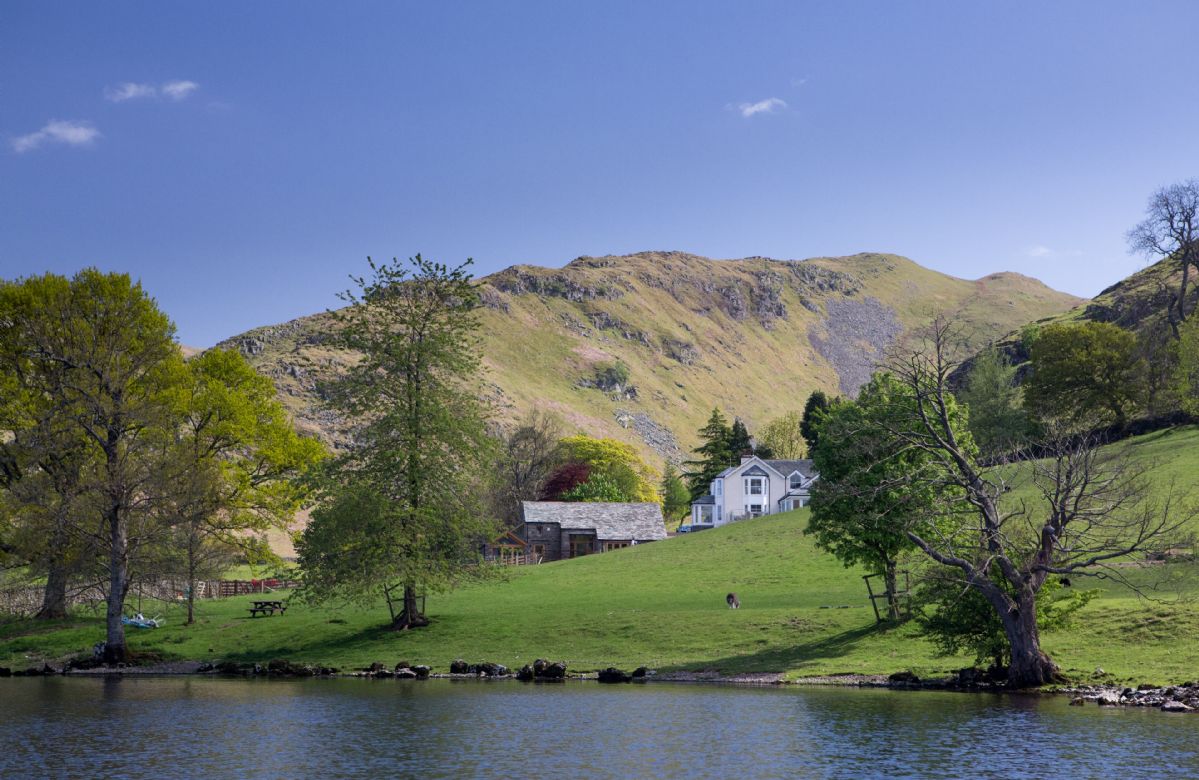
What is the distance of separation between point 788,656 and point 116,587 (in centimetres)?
3387

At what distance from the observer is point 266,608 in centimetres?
6694

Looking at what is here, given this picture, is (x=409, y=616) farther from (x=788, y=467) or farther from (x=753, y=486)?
(x=788, y=467)

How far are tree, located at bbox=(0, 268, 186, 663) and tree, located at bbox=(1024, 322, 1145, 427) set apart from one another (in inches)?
3443

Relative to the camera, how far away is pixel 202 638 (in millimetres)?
57312

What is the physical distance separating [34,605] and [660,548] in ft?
176

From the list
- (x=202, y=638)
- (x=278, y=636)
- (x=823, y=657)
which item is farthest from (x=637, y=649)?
(x=202, y=638)

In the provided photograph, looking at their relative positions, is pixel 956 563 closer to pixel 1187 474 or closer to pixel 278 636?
pixel 278 636

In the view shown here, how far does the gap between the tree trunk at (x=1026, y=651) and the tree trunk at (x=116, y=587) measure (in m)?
42.1

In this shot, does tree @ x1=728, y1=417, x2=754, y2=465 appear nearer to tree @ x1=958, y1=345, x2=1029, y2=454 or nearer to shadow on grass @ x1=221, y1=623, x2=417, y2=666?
tree @ x1=958, y1=345, x2=1029, y2=454

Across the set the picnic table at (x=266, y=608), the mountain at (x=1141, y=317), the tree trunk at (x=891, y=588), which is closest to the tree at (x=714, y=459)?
the mountain at (x=1141, y=317)

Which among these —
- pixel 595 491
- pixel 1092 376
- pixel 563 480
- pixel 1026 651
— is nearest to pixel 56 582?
pixel 1026 651

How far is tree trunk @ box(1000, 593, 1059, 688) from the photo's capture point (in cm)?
3775

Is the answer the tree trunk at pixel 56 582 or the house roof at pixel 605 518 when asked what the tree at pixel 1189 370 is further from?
the tree trunk at pixel 56 582

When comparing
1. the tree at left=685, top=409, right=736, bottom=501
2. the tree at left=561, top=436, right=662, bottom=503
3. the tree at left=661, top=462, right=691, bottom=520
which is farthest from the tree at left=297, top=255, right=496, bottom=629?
the tree at left=661, top=462, right=691, bottom=520
